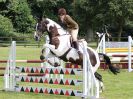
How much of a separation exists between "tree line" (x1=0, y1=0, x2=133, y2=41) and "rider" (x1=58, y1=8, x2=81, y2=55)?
120 ft

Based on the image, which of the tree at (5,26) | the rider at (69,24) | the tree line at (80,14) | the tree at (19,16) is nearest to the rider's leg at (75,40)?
the rider at (69,24)

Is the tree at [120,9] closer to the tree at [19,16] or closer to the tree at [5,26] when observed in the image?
the tree at [5,26]

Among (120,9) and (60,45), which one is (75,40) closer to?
(60,45)

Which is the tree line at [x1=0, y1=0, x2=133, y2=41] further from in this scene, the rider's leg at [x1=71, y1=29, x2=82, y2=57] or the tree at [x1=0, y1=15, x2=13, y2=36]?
the rider's leg at [x1=71, y1=29, x2=82, y2=57]

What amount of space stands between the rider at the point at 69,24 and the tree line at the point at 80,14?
3644 centimetres

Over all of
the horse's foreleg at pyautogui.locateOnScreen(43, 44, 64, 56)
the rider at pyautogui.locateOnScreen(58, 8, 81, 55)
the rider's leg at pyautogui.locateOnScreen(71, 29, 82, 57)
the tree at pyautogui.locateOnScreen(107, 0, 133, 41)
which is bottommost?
the horse's foreleg at pyautogui.locateOnScreen(43, 44, 64, 56)

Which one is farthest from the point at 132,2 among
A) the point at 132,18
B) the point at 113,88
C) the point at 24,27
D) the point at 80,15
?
the point at 113,88

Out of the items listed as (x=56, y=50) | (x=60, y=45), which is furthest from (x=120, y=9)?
(x=56, y=50)

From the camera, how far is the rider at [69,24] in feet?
43.1

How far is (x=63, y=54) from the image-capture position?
13.2 meters

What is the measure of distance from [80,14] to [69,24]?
42.2 metres

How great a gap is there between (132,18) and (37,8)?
25.3m

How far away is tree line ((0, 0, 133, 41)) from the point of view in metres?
50.5

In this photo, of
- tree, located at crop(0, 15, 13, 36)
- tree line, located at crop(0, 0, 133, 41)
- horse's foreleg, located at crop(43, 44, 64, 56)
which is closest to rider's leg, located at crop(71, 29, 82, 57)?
horse's foreleg, located at crop(43, 44, 64, 56)
